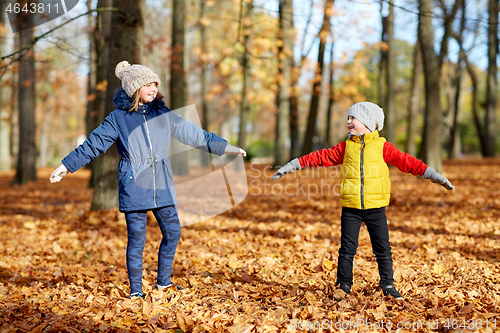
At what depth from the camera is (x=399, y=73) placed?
34.9 metres

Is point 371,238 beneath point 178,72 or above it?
beneath

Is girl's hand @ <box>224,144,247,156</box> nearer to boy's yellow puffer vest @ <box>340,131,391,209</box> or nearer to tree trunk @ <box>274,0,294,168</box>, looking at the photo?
boy's yellow puffer vest @ <box>340,131,391,209</box>

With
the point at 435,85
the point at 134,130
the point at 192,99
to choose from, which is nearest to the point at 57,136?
the point at 192,99

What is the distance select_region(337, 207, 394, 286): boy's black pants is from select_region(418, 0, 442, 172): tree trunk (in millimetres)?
8202

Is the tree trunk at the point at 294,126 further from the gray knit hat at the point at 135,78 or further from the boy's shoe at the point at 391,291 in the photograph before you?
the gray knit hat at the point at 135,78

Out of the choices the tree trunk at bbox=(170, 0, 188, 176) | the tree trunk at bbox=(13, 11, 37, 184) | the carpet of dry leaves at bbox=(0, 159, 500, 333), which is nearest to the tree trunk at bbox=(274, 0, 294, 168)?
the tree trunk at bbox=(170, 0, 188, 176)

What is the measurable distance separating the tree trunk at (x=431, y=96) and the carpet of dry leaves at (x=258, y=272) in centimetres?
324

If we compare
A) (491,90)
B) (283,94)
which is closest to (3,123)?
(283,94)

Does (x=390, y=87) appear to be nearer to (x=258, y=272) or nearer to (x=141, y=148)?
(x=258, y=272)

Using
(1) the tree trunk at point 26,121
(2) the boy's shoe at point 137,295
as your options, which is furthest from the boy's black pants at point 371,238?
(1) the tree trunk at point 26,121

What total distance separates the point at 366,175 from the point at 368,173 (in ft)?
0.08

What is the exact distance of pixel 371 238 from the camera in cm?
315

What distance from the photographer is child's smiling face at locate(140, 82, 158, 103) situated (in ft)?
9.98

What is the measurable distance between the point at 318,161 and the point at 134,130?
5.09ft
